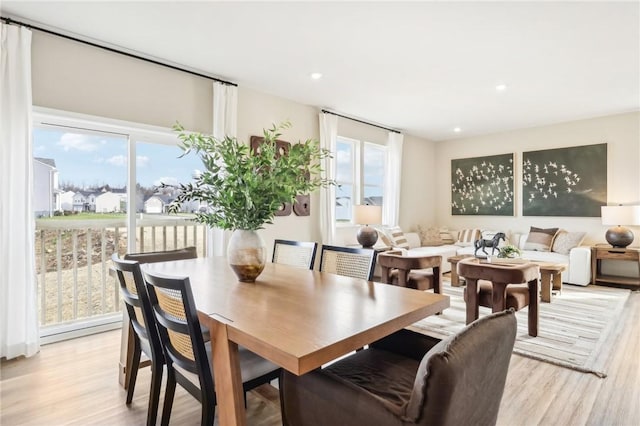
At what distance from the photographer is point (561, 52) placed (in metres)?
3.23

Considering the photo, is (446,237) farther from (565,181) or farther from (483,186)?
(565,181)

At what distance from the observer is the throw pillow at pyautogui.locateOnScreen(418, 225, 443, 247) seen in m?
6.53

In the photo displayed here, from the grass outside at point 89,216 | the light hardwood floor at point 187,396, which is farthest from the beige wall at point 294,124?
the light hardwood floor at point 187,396

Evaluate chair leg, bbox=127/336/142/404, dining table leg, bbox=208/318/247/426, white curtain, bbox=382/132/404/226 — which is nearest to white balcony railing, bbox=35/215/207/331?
chair leg, bbox=127/336/142/404

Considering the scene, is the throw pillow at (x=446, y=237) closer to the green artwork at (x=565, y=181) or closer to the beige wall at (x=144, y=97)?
the green artwork at (x=565, y=181)

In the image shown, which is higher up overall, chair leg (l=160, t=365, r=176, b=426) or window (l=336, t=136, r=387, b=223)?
window (l=336, t=136, r=387, b=223)

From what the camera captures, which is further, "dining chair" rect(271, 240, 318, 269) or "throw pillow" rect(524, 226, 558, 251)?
"throw pillow" rect(524, 226, 558, 251)

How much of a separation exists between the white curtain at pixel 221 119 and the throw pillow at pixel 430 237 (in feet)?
13.2

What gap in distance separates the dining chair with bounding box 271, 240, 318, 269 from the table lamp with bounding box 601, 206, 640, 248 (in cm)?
486

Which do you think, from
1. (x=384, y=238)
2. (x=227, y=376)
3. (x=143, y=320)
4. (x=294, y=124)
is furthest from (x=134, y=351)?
(x=384, y=238)

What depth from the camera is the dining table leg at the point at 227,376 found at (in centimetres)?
122

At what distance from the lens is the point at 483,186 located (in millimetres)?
6727

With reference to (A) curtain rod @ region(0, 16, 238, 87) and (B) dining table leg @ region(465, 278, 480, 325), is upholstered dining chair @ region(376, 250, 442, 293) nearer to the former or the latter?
(B) dining table leg @ region(465, 278, 480, 325)

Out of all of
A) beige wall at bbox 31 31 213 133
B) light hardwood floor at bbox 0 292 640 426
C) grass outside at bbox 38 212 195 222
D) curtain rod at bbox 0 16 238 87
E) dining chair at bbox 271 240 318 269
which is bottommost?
light hardwood floor at bbox 0 292 640 426
